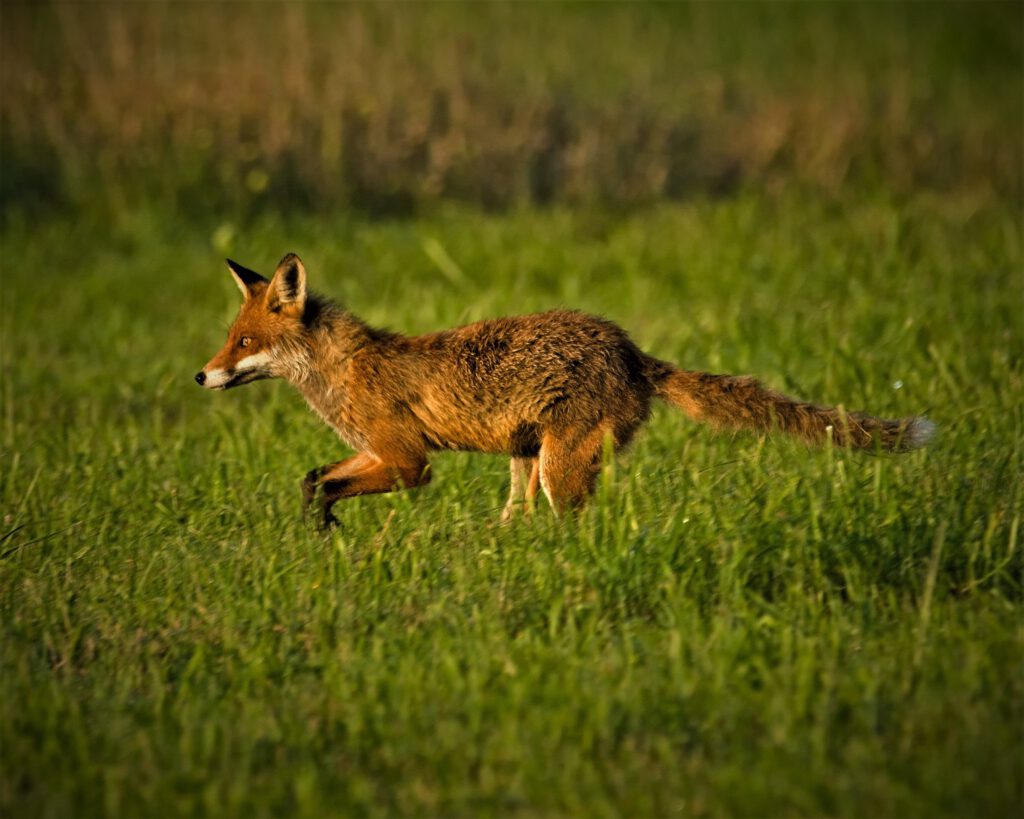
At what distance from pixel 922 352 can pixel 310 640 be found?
16.4 ft

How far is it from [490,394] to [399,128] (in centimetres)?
829

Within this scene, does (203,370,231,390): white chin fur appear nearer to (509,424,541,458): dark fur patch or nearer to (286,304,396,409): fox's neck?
(286,304,396,409): fox's neck

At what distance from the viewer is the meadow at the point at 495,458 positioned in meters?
4.23

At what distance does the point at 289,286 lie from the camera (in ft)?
22.1

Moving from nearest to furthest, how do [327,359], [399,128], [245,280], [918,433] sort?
1. [918,433]
2. [327,359]
3. [245,280]
4. [399,128]

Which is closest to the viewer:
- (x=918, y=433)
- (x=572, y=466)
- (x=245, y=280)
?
(x=918, y=433)

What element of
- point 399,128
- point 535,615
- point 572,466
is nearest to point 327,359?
point 572,466

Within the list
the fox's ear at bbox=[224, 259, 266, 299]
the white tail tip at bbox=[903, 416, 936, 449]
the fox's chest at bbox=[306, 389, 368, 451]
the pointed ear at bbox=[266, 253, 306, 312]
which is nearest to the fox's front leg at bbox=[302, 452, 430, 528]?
the fox's chest at bbox=[306, 389, 368, 451]

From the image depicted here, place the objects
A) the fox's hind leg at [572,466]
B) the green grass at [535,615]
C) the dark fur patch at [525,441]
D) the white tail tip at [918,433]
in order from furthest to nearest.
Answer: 1. the dark fur patch at [525,441]
2. the fox's hind leg at [572,466]
3. the white tail tip at [918,433]
4. the green grass at [535,615]

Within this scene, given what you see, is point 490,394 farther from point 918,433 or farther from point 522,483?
point 918,433

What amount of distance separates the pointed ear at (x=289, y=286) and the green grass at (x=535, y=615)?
0.92 metres

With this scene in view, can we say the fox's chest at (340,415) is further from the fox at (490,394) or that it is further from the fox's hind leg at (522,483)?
the fox's hind leg at (522,483)

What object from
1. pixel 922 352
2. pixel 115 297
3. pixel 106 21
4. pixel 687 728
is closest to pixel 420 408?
pixel 687 728

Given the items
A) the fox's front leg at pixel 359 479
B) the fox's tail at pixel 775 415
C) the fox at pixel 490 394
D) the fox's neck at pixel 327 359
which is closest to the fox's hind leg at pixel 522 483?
the fox at pixel 490 394
